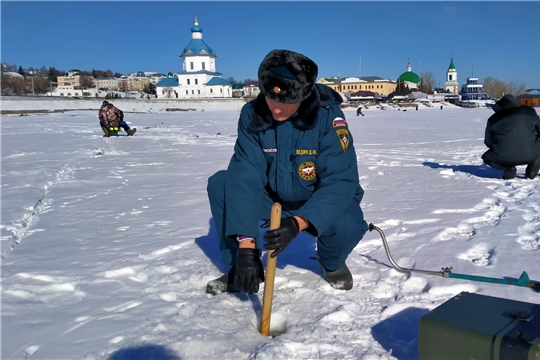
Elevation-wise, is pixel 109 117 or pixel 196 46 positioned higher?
pixel 196 46

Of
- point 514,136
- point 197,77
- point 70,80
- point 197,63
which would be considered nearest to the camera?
point 514,136

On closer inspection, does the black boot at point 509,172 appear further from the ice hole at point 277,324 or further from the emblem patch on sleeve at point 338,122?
the ice hole at point 277,324

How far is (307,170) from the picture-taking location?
7.01ft

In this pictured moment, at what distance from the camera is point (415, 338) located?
1772 millimetres

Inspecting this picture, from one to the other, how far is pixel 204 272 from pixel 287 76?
1294mm

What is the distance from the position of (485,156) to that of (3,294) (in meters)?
5.41

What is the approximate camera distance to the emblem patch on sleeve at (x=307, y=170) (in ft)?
6.99

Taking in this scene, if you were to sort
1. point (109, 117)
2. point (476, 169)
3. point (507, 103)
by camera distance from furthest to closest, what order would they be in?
point (109, 117)
point (476, 169)
point (507, 103)

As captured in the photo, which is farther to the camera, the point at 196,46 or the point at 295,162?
the point at 196,46

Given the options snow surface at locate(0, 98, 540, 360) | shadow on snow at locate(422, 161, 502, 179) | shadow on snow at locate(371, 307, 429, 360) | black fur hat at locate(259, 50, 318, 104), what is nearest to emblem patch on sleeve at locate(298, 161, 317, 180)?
black fur hat at locate(259, 50, 318, 104)

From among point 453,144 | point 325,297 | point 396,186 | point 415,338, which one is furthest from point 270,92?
point 453,144

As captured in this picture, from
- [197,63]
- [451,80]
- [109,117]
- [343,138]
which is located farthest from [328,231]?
[451,80]

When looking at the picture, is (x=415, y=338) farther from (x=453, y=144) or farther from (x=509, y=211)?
(x=453, y=144)

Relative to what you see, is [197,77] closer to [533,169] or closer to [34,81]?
[34,81]
